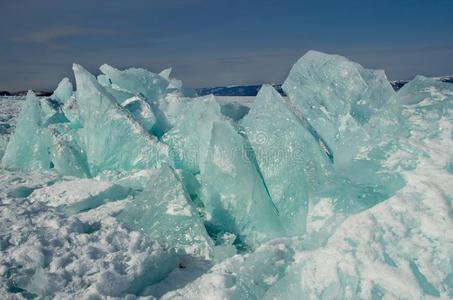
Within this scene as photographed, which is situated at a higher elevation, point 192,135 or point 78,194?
point 192,135

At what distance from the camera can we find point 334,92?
4527 mm

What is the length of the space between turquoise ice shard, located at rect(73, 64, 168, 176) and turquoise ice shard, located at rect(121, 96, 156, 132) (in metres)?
0.33

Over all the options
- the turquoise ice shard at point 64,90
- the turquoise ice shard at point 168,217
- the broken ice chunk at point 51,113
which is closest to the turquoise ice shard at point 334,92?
the turquoise ice shard at point 168,217

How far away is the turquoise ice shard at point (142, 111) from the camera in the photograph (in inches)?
206

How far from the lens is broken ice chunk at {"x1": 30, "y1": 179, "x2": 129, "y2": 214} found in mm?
3801

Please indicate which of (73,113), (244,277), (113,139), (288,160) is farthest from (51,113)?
(244,277)

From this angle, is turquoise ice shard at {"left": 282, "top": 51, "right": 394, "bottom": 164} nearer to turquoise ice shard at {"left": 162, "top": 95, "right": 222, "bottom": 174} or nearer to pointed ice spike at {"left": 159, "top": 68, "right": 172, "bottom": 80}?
turquoise ice shard at {"left": 162, "top": 95, "right": 222, "bottom": 174}

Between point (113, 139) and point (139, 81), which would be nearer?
point (113, 139)

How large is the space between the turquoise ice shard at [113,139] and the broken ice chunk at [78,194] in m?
0.59

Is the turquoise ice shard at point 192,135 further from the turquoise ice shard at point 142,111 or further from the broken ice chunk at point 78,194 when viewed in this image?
the broken ice chunk at point 78,194

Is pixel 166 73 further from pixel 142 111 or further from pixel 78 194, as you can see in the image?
pixel 78 194

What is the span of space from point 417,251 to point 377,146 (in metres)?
1.08

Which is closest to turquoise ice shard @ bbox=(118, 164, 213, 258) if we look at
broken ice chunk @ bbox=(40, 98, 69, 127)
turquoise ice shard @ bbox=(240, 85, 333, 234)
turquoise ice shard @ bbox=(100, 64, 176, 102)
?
turquoise ice shard @ bbox=(240, 85, 333, 234)

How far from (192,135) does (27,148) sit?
2238mm
